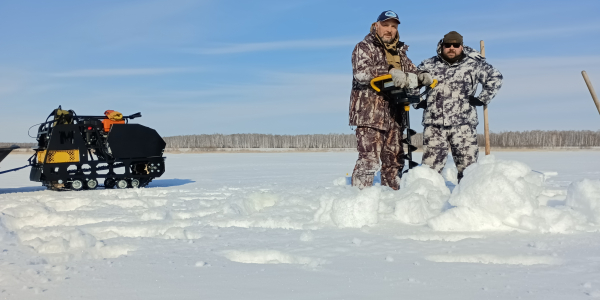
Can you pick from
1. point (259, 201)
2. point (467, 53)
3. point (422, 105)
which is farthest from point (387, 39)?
point (259, 201)

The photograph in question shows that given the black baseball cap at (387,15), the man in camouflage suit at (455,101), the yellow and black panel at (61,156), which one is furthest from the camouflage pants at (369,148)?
the yellow and black panel at (61,156)

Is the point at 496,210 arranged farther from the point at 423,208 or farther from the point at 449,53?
the point at 449,53

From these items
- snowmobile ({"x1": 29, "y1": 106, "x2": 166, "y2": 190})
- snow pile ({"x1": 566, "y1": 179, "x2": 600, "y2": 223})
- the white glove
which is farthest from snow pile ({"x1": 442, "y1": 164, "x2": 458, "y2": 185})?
snowmobile ({"x1": 29, "y1": 106, "x2": 166, "y2": 190})

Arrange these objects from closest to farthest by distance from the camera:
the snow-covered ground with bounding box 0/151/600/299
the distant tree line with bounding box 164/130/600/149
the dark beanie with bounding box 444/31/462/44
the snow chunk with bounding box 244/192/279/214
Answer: the snow-covered ground with bounding box 0/151/600/299, the snow chunk with bounding box 244/192/279/214, the dark beanie with bounding box 444/31/462/44, the distant tree line with bounding box 164/130/600/149

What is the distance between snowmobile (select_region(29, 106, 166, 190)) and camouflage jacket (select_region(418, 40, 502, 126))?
4516 mm

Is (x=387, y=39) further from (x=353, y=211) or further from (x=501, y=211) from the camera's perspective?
(x=501, y=211)

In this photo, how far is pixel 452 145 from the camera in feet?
17.3

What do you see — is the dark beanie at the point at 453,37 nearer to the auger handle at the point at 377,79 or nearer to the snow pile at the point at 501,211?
the auger handle at the point at 377,79

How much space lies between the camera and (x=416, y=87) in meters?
4.67

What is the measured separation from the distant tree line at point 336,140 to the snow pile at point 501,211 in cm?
2714

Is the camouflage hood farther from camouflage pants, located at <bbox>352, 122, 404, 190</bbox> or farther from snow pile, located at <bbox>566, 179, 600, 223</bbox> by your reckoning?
snow pile, located at <bbox>566, 179, 600, 223</bbox>

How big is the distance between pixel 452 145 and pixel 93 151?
535 cm

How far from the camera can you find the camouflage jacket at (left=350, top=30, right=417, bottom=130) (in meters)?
4.79

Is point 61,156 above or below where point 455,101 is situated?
below
